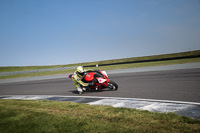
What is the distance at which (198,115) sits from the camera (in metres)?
4.33

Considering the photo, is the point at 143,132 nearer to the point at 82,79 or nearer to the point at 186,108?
the point at 186,108

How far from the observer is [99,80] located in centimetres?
924

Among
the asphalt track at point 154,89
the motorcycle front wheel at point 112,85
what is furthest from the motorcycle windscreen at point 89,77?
the motorcycle front wheel at point 112,85

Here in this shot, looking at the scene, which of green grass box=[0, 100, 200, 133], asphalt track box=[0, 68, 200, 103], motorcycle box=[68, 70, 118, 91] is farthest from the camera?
motorcycle box=[68, 70, 118, 91]

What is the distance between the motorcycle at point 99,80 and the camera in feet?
30.4

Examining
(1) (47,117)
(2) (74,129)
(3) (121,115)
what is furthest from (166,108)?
(1) (47,117)

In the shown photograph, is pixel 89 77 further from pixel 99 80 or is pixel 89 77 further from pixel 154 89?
pixel 154 89

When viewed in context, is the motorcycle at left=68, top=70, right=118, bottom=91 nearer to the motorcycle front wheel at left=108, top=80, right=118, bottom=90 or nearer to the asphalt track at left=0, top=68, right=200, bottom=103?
the motorcycle front wheel at left=108, top=80, right=118, bottom=90

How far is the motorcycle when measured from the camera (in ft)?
30.4

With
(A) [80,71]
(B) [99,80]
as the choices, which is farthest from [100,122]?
(A) [80,71]

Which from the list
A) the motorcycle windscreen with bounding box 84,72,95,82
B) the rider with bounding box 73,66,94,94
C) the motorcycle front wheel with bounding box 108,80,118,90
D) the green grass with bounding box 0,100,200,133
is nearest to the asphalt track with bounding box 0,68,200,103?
the motorcycle front wheel with bounding box 108,80,118,90

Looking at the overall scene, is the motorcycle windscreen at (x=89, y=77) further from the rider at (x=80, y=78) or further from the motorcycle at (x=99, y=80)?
the rider at (x=80, y=78)

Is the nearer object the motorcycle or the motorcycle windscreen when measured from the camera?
the motorcycle

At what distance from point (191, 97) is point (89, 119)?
3.93 metres
